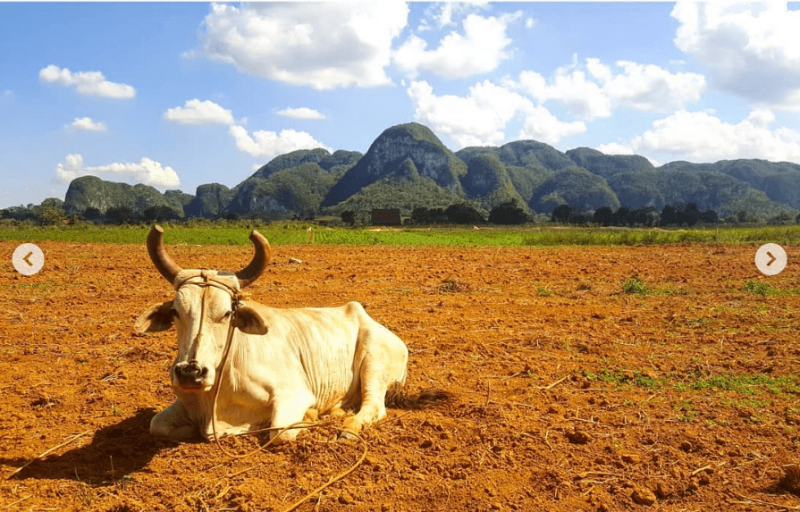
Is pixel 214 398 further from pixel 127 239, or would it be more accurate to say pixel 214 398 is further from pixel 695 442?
pixel 127 239

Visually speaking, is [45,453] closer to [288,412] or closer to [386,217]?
[288,412]

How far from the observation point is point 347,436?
437 centimetres

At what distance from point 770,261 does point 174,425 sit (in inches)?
837

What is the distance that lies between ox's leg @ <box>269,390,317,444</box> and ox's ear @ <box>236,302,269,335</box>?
68 cm

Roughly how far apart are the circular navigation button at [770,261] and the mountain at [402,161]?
15530 centimetres

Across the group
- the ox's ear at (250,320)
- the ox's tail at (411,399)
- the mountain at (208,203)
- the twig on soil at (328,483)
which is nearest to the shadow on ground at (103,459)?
the ox's ear at (250,320)

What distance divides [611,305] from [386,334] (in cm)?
757

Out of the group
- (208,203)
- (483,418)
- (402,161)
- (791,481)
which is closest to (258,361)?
(483,418)

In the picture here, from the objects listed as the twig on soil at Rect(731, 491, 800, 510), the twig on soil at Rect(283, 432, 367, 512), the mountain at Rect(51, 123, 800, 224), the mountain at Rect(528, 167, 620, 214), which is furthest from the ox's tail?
the mountain at Rect(528, 167, 620, 214)

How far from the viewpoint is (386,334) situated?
5.61 m

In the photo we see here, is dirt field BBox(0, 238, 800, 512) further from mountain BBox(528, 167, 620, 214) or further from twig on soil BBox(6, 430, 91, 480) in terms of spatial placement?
mountain BBox(528, 167, 620, 214)

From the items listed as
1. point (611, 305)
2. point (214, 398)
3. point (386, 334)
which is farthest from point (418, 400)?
point (611, 305)

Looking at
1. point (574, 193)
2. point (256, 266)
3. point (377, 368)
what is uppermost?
point (574, 193)

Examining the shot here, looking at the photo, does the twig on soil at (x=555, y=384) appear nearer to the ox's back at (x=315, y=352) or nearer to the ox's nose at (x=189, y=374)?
the ox's back at (x=315, y=352)
